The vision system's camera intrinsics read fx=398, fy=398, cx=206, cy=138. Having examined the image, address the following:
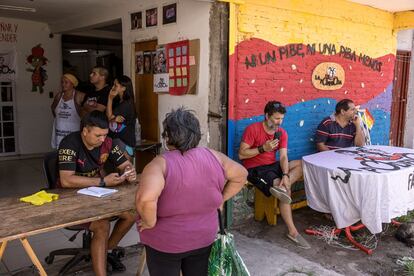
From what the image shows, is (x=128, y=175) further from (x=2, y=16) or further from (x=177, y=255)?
(x=2, y=16)

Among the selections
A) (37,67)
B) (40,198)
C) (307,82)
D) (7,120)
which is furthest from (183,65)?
(7,120)

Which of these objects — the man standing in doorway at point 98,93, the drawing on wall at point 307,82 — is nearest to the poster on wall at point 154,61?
the man standing in doorway at point 98,93

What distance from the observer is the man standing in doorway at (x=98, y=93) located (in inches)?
187

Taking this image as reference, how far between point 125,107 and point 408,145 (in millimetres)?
5646

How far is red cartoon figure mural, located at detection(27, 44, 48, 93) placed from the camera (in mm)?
7547

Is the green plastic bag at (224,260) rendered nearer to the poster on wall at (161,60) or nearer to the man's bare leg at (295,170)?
the man's bare leg at (295,170)

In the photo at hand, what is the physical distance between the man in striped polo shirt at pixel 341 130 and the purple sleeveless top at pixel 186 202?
3138 mm

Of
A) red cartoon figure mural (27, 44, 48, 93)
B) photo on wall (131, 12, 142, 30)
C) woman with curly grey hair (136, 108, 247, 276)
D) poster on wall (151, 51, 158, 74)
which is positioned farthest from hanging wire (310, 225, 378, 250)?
red cartoon figure mural (27, 44, 48, 93)

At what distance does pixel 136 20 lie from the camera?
16.7 ft

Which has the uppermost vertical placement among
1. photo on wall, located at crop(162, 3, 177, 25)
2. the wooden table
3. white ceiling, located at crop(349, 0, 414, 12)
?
white ceiling, located at crop(349, 0, 414, 12)

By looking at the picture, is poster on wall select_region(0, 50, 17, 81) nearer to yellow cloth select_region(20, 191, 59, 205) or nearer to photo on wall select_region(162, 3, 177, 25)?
photo on wall select_region(162, 3, 177, 25)

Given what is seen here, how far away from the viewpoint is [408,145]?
7527 mm

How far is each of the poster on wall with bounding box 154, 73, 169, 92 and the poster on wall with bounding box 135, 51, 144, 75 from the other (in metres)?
0.46

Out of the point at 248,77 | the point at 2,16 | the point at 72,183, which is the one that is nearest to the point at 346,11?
the point at 248,77
